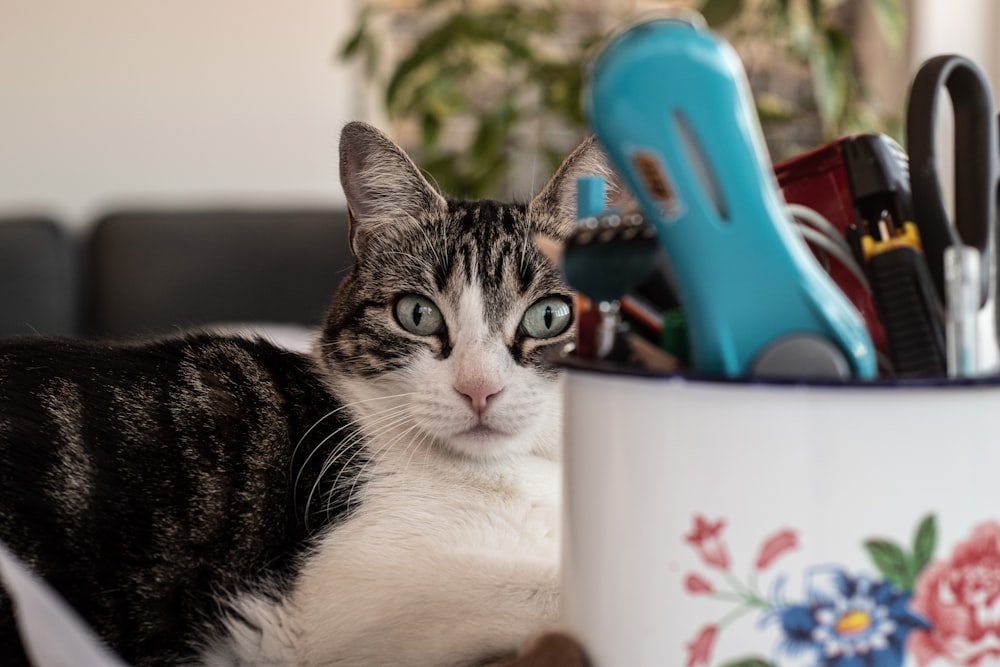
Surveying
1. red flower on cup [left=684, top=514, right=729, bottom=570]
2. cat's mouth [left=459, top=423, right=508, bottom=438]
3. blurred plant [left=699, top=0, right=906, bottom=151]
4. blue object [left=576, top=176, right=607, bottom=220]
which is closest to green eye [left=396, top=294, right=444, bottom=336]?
cat's mouth [left=459, top=423, right=508, bottom=438]

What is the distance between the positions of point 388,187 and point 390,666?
0.47 meters

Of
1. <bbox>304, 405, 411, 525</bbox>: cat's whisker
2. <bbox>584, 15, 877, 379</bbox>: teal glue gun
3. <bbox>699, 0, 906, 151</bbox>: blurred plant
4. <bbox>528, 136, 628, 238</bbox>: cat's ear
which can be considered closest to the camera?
<bbox>584, 15, 877, 379</bbox>: teal glue gun

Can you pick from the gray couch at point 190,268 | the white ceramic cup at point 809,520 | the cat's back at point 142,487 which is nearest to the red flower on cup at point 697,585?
the white ceramic cup at point 809,520

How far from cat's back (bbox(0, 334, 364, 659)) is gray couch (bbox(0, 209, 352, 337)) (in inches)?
61.8

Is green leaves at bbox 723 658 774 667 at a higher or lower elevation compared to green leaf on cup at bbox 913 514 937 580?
lower

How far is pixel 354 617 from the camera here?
0.60 metres

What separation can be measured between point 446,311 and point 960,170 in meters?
0.45

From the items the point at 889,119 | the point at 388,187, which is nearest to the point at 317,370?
the point at 388,187

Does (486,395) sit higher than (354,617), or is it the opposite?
(486,395)

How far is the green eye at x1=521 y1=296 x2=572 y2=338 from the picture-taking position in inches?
30.4

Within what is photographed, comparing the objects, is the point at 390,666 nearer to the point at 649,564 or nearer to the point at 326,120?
the point at 649,564

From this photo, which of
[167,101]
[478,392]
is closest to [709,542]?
[478,392]

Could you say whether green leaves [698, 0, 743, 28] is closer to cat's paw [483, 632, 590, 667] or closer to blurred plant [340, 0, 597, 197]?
blurred plant [340, 0, 597, 197]

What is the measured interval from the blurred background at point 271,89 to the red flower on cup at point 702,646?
2.03 meters
